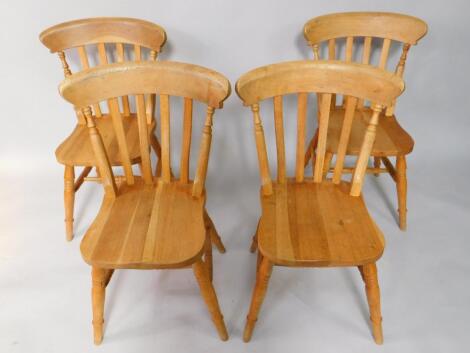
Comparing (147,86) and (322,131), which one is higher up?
(147,86)

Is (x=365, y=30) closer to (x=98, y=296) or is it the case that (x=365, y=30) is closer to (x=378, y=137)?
(x=378, y=137)

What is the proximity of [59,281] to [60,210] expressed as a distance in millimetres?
469

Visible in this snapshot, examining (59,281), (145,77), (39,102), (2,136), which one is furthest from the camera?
(2,136)

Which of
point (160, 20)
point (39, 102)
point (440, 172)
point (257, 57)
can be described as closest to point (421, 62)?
point (440, 172)

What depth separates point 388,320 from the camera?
1.55m

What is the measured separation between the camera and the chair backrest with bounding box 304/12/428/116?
167 cm

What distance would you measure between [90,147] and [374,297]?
122 cm

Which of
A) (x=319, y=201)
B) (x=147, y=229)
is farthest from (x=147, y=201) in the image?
(x=319, y=201)

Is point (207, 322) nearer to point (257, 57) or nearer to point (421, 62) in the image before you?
point (257, 57)

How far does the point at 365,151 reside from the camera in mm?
1348

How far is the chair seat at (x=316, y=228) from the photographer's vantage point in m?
1.22

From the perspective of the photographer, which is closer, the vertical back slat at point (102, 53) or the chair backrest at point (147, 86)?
the chair backrest at point (147, 86)

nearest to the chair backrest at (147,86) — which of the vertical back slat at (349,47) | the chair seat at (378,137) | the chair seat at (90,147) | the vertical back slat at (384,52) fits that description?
the chair seat at (90,147)

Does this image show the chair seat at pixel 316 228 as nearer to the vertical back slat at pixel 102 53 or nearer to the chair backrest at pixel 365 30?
the chair backrest at pixel 365 30
